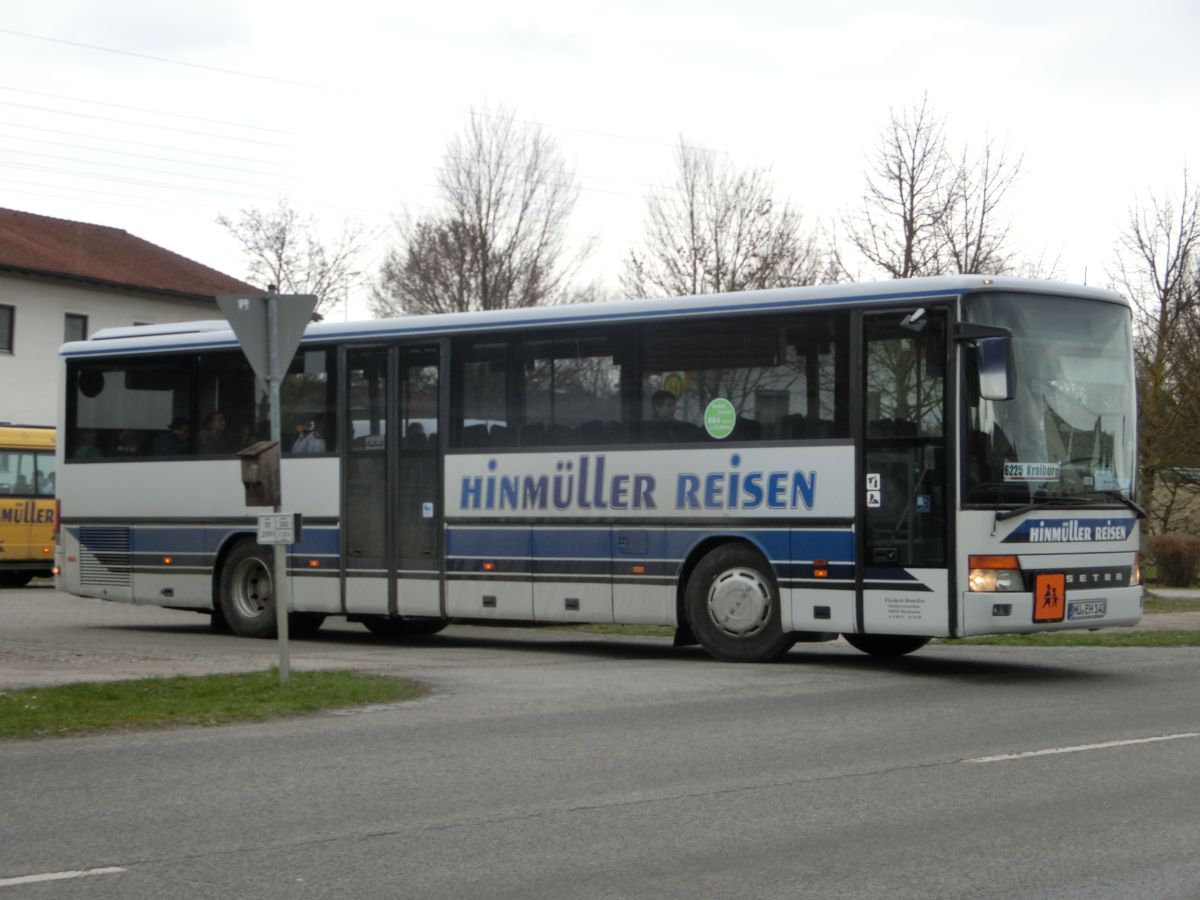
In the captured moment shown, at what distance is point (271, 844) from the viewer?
7344mm

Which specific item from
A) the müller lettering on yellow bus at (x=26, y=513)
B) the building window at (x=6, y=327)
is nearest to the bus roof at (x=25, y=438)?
the müller lettering on yellow bus at (x=26, y=513)

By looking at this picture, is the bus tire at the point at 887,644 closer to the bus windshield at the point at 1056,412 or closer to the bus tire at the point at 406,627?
the bus windshield at the point at 1056,412

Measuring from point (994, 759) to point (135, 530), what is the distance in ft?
43.5

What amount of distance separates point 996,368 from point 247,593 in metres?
9.69

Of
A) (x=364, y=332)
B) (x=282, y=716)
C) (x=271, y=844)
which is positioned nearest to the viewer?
(x=271, y=844)

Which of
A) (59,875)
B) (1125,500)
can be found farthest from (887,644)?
(59,875)

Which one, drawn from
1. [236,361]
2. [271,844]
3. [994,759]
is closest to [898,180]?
[236,361]

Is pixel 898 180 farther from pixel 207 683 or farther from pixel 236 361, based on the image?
pixel 207 683

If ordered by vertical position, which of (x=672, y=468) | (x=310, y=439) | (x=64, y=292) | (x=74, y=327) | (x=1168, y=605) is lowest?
(x=1168, y=605)

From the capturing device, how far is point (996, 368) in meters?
13.9

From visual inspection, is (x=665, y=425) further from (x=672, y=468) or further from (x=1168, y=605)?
(x=1168, y=605)

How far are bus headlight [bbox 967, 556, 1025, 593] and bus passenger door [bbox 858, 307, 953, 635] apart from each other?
0.80 ft

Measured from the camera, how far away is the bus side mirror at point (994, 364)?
1384cm

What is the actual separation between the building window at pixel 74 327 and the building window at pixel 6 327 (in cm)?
194
